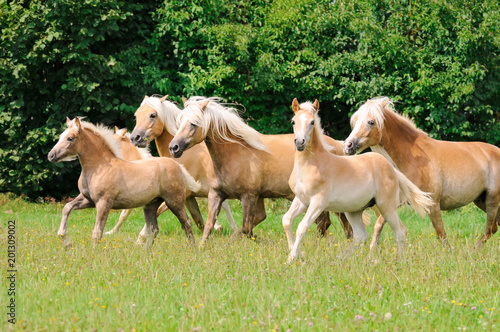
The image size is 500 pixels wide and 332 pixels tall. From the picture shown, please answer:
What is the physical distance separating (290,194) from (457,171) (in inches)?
99.3

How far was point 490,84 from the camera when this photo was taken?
15.1 meters

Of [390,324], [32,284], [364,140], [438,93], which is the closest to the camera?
→ [390,324]

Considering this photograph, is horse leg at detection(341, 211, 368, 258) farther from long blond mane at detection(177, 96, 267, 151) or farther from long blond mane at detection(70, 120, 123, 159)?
long blond mane at detection(70, 120, 123, 159)

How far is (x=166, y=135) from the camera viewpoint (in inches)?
405

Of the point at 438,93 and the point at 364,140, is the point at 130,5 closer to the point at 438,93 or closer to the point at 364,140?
the point at 438,93

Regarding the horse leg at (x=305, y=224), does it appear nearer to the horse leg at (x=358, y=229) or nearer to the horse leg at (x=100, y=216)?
the horse leg at (x=358, y=229)

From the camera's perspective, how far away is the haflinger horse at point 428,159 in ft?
28.6

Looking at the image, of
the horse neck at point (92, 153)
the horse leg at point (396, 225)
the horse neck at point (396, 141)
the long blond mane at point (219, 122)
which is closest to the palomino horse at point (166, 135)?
the long blond mane at point (219, 122)

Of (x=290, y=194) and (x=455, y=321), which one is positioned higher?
(x=455, y=321)

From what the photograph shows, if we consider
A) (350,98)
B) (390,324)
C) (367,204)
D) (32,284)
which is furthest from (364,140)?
(350,98)

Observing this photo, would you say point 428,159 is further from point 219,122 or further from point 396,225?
point 219,122

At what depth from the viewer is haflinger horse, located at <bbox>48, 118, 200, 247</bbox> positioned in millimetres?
8352

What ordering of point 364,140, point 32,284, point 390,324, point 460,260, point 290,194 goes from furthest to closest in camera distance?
1. point 290,194
2. point 364,140
3. point 460,260
4. point 32,284
5. point 390,324

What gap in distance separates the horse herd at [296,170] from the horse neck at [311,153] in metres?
0.01
